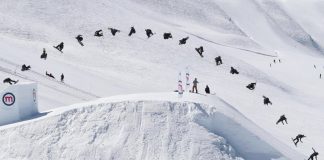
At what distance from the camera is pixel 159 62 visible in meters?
54.3

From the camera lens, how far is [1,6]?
6278cm

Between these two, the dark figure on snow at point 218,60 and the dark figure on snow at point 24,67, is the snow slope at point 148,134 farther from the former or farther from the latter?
the dark figure on snow at point 218,60

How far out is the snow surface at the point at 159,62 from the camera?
3778 cm

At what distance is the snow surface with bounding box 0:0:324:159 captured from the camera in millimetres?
37781

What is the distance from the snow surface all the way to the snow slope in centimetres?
10

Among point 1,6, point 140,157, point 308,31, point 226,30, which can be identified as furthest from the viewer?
point 308,31

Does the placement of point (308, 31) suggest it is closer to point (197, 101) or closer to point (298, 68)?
point (298, 68)

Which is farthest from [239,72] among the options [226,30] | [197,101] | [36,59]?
[197,101]

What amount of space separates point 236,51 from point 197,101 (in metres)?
47.0

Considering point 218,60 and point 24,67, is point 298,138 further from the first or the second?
point 218,60

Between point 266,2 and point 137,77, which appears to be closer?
point 137,77

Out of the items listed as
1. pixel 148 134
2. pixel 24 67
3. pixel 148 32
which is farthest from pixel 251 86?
pixel 148 134

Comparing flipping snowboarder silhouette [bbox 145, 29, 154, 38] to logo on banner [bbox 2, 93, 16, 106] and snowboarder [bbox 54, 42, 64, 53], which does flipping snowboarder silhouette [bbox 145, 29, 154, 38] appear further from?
logo on banner [bbox 2, 93, 16, 106]

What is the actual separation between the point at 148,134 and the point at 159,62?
3307 cm
